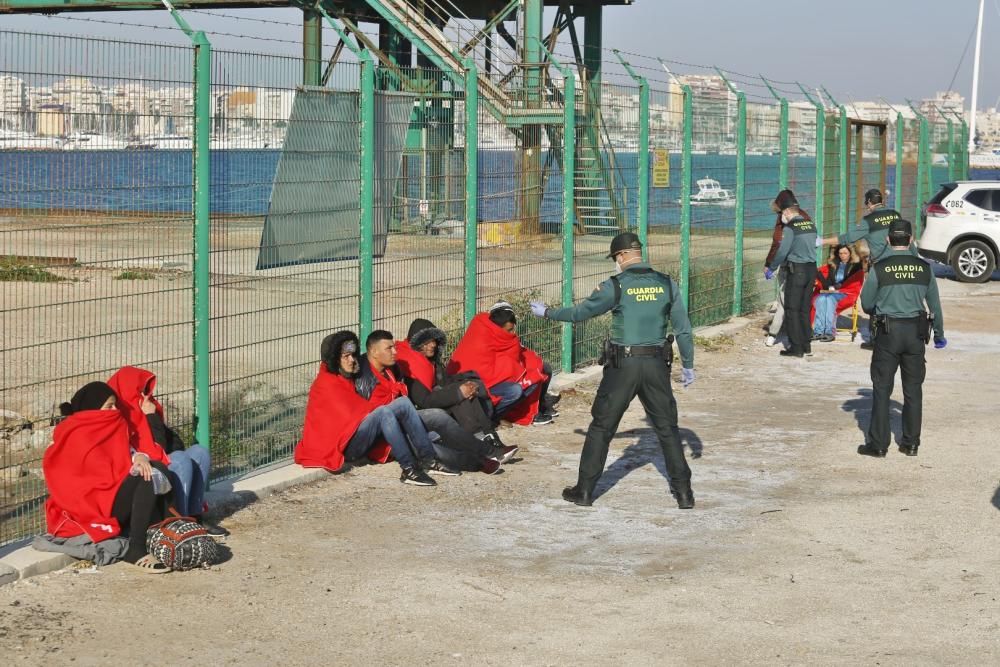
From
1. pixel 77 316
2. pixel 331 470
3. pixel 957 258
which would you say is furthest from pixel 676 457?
pixel 957 258

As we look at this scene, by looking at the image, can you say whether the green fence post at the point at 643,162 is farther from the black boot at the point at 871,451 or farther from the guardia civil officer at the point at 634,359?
the guardia civil officer at the point at 634,359

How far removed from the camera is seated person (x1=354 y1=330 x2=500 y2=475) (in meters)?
9.62

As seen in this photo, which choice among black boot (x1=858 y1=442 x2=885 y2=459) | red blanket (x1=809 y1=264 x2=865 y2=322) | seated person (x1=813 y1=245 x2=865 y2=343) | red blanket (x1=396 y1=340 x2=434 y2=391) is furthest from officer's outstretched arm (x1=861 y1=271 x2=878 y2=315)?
red blanket (x1=809 y1=264 x2=865 y2=322)

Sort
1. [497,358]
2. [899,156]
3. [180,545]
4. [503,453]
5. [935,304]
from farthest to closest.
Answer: [899,156] < [497,358] < [935,304] < [503,453] < [180,545]

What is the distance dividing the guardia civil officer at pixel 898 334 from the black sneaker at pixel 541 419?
2.33m

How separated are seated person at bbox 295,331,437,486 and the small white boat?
741 centimetres

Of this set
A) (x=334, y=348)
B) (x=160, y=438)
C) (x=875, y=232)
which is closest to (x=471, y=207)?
(x=334, y=348)

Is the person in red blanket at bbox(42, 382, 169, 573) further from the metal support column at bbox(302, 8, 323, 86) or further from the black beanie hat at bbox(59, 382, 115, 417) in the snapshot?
the metal support column at bbox(302, 8, 323, 86)

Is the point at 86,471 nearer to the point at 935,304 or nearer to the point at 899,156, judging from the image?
the point at 935,304

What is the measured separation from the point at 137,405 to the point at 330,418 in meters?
1.86

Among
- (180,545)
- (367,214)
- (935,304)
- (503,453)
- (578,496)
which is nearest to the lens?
(180,545)

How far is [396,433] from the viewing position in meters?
9.26

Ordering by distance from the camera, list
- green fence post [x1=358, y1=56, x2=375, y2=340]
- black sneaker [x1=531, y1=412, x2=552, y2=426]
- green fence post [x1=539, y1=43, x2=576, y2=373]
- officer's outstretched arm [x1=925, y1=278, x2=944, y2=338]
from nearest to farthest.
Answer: green fence post [x1=358, y1=56, x2=375, y2=340] → officer's outstretched arm [x1=925, y1=278, x2=944, y2=338] → black sneaker [x1=531, y1=412, x2=552, y2=426] → green fence post [x1=539, y1=43, x2=576, y2=373]

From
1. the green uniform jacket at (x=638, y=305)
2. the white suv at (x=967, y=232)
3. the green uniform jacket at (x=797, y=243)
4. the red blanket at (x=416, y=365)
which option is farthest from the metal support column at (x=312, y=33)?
the white suv at (x=967, y=232)
